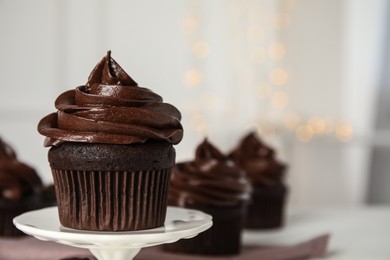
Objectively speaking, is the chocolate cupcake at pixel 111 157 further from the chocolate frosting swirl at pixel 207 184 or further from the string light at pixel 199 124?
the string light at pixel 199 124

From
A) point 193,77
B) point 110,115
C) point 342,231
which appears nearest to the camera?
point 110,115

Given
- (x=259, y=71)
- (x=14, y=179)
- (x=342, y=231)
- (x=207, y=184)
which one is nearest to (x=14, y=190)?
(x=14, y=179)

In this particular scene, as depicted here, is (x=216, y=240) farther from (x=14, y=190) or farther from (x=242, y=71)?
(x=242, y=71)

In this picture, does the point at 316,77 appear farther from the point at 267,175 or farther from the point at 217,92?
the point at 267,175

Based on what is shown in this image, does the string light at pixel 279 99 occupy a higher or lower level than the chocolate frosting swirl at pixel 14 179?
higher

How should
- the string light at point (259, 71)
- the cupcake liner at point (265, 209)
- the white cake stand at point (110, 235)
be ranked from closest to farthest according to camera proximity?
the white cake stand at point (110, 235) → the cupcake liner at point (265, 209) → the string light at point (259, 71)

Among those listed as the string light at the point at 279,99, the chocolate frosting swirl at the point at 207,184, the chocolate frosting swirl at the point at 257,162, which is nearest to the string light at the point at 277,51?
the string light at the point at 279,99

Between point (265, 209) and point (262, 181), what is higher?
point (262, 181)
